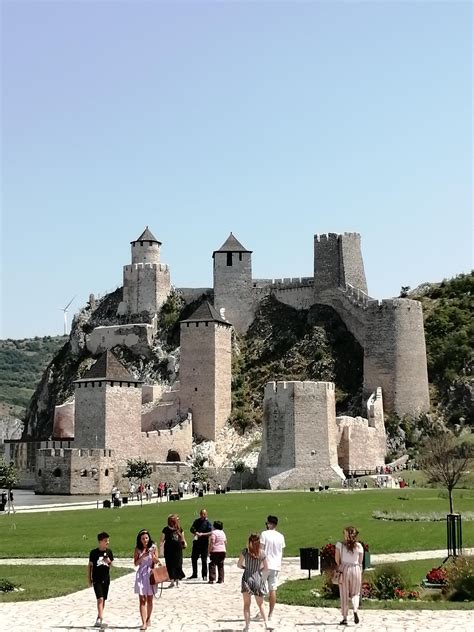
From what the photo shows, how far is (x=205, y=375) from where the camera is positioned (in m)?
71.5

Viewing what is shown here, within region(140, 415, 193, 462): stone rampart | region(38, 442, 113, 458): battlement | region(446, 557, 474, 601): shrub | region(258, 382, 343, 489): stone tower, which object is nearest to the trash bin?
region(446, 557, 474, 601): shrub

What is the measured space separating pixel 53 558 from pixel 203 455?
142 ft

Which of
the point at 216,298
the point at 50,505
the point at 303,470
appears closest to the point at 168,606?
the point at 50,505

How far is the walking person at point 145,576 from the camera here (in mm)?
16344

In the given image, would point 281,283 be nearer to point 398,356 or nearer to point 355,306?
point 355,306

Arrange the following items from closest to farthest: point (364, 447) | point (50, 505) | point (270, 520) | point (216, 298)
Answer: point (270, 520) → point (50, 505) → point (364, 447) → point (216, 298)

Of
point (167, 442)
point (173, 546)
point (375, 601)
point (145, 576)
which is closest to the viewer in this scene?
point (145, 576)

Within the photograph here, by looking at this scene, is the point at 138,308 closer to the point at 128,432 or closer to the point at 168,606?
the point at 128,432

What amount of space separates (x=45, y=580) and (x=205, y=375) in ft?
165

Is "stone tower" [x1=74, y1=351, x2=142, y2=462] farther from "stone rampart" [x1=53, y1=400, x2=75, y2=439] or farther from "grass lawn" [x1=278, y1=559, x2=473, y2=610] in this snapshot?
"grass lawn" [x1=278, y1=559, x2=473, y2=610]

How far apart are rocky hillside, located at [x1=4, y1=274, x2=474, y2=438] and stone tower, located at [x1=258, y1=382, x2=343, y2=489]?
11044mm

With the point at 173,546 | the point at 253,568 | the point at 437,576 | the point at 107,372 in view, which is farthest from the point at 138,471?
the point at 253,568

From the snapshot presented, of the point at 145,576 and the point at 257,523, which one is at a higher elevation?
the point at 257,523

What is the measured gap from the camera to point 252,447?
6906 cm
